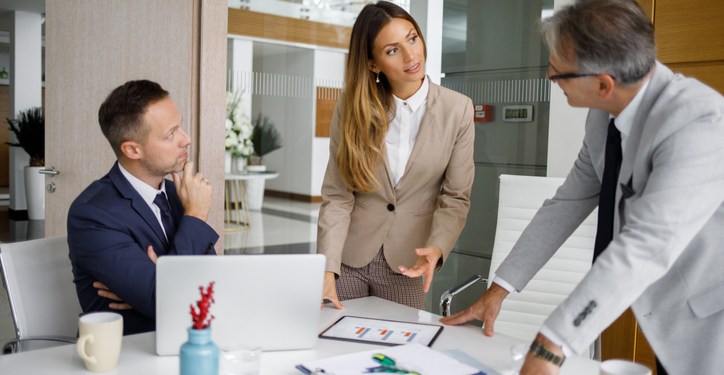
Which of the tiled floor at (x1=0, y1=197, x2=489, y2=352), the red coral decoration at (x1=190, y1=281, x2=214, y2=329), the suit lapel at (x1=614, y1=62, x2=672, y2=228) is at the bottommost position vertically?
the tiled floor at (x1=0, y1=197, x2=489, y2=352)

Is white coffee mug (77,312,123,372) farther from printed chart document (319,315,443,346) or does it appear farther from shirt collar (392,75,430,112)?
shirt collar (392,75,430,112)

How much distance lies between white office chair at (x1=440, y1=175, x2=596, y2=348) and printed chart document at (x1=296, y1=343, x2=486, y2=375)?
1.29 m

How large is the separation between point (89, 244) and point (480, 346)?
112cm

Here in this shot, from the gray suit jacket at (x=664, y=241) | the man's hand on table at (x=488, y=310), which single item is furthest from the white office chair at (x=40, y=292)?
the gray suit jacket at (x=664, y=241)

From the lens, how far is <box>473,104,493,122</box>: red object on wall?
3.75m

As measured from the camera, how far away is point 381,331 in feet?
5.97

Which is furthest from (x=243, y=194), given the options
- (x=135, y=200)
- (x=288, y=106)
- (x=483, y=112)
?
(x=135, y=200)

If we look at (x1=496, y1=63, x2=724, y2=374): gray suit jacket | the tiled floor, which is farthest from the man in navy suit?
the tiled floor

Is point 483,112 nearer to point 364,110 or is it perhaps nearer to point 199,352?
point 364,110

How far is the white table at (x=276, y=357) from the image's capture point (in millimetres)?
1503

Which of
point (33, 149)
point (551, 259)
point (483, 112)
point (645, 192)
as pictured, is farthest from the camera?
point (33, 149)

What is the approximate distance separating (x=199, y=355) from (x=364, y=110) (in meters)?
1.34

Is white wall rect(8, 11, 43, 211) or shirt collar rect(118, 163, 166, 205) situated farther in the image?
white wall rect(8, 11, 43, 211)

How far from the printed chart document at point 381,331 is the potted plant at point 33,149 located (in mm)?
9837
